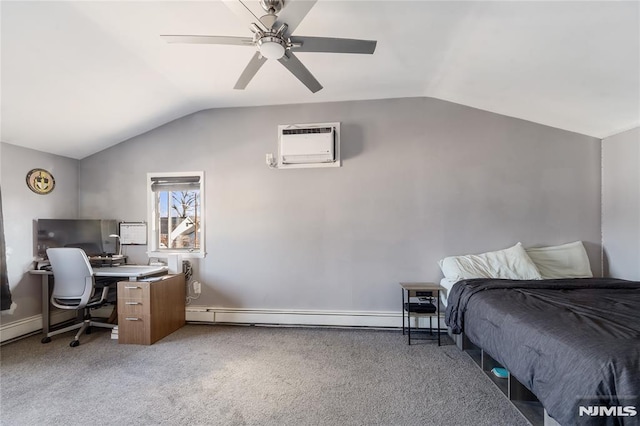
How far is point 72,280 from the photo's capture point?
297 cm

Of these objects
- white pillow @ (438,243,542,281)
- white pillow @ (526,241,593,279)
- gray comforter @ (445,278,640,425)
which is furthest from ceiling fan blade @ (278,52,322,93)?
white pillow @ (526,241,593,279)

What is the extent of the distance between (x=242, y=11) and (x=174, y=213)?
9.87 ft

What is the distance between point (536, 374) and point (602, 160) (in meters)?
2.88

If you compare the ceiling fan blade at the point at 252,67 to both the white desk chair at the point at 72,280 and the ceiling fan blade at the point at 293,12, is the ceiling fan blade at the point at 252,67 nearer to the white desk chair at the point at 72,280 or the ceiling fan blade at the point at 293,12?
the ceiling fan blade at the point at 293,12

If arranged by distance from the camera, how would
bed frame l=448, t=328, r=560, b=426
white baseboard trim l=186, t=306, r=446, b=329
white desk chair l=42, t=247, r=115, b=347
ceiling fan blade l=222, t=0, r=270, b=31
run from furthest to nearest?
white baseboard trim l=186, t=306, r=446, b=329
white desk chair l=42, t=247, r=115, b=347
bed frame l=448, t=328, r=560, b=426
ceiling fan blade l=222, t=0, r=270, b=31

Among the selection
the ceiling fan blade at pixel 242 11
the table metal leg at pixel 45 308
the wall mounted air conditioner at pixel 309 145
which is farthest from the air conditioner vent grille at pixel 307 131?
the table metal leg at pixel 45 308

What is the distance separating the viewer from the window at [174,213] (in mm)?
3693

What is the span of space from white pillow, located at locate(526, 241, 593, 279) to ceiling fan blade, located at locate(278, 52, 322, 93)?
9.61 ft

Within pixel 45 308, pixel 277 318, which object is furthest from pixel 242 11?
pixel 45 308

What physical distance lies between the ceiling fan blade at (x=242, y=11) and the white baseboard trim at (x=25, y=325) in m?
3.95

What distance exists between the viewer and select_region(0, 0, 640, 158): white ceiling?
1.94 meters

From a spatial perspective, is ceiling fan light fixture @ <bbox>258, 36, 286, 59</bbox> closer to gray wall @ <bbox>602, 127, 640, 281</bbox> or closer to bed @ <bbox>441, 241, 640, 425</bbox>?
bed @ <bbox>441, 241, 640, 425</bbox>

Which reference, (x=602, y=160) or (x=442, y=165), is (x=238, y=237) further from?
(x=602, y=160)

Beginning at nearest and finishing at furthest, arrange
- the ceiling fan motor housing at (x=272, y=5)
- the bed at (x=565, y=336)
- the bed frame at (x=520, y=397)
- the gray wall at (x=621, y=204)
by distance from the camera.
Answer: the bed at (x=565, y=336)
the ceiling fan motor housing at (x=272, y=5)
the bed frame at (x=520, y=397)
the gray wall at (x=621, y=204)
